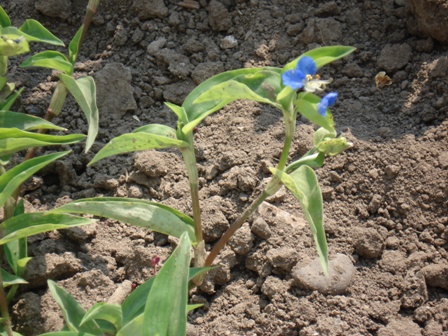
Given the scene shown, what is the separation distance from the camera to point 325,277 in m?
2.73

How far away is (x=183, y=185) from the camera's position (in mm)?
3096

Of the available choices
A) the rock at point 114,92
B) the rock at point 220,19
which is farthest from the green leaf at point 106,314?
the rock at point 220,19

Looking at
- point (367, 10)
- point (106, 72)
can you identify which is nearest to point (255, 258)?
point (106, 72)

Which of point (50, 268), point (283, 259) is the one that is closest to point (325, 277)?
point (283, 259)

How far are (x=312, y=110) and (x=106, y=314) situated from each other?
3.07 ft

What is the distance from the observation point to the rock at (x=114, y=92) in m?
3.40

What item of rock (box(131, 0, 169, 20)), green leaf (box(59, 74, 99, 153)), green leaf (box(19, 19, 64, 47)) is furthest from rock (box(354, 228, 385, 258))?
rock (box(131, 0, 169, 20))

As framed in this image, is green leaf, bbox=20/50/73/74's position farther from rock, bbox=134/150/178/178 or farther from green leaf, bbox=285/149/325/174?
green leaf, bbox=285/149/325/174

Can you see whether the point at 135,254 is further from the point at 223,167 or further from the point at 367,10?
the point at 367,10

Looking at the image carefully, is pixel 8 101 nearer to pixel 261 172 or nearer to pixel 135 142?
pixel 135 142

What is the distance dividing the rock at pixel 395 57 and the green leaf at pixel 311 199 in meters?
1.28

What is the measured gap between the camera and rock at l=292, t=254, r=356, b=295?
272 centimetres

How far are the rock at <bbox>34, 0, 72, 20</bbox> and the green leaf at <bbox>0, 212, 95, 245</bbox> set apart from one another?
63.6 inches

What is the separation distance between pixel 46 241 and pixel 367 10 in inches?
79.1
